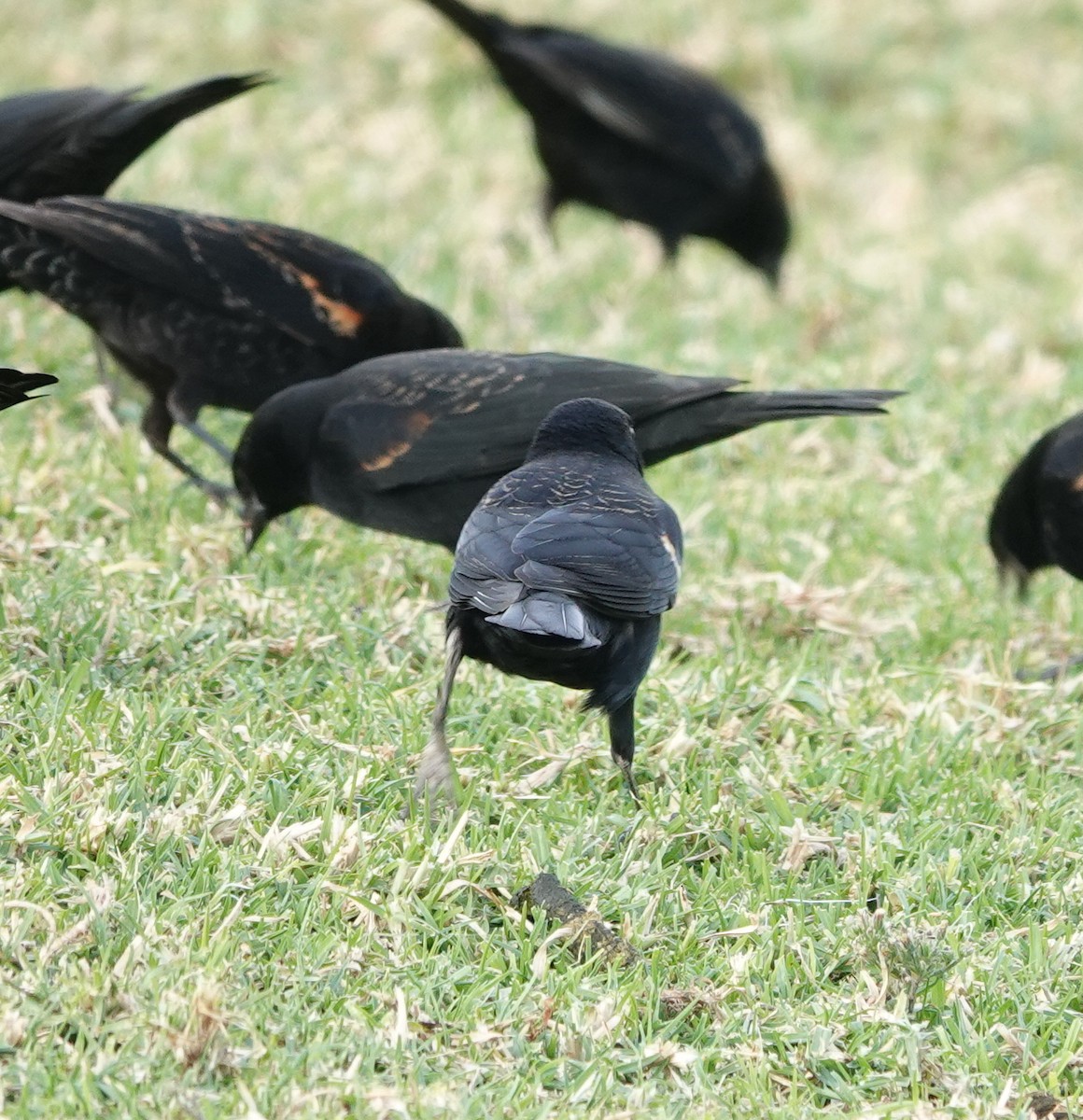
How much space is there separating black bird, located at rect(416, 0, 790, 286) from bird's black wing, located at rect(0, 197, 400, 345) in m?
3.19

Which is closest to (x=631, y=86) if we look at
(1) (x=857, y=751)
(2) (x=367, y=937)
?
(1) (x=857, y=751)

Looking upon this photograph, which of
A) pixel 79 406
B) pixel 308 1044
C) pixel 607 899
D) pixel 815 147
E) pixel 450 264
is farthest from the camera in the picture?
pixel 815 147

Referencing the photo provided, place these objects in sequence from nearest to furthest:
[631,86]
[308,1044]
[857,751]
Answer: [308,1044] → [857,751] → [631,86]

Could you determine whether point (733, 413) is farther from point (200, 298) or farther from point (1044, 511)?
point (200, 298)

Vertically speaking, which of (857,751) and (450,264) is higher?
(857,751)

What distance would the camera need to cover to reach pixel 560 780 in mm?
4367

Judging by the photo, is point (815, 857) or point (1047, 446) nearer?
point (815, 857)

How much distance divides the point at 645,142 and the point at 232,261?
158 inches

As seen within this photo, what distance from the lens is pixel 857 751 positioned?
468 centimetres

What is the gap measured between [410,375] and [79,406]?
168 cm

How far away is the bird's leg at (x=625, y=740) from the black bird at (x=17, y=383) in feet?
4.99

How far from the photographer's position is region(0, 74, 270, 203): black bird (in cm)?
640

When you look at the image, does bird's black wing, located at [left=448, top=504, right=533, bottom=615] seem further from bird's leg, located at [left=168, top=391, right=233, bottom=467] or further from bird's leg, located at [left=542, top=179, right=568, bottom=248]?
bird's leg, located at [left=542, top=179, right=568, bottom=248]

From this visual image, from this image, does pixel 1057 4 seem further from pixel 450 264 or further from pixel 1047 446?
pixel 1047 446
